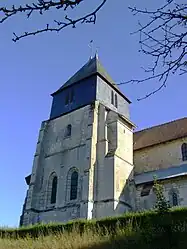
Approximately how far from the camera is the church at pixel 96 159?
1983 cm

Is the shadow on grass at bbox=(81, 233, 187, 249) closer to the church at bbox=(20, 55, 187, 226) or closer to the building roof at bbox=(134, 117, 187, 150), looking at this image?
the church at bbox=(20, 55, 187, 226)

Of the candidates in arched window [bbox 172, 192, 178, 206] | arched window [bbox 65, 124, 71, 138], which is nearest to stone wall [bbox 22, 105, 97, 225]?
arched window [bbox 65, 124, 71, 138]

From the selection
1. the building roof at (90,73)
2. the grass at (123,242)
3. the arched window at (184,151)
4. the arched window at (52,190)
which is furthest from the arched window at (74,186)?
the grass at (123,242)

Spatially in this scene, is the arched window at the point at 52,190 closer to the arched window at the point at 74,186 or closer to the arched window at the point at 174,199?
the arched window at the point at 74,186

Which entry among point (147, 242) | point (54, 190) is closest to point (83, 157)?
point (54, 190)

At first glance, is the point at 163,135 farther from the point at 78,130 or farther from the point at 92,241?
the point at 92,241

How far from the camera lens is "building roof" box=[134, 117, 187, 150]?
24.1 metres

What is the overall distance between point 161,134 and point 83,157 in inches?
293

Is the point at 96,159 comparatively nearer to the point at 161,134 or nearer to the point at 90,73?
the point at 161,134

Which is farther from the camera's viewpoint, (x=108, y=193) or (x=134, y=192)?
(x=134, y=192)

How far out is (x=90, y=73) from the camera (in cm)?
2616

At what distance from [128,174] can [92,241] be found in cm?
1427

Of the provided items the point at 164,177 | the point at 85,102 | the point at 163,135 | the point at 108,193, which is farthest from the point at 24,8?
the point at 163,135

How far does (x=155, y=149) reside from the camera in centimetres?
2441
